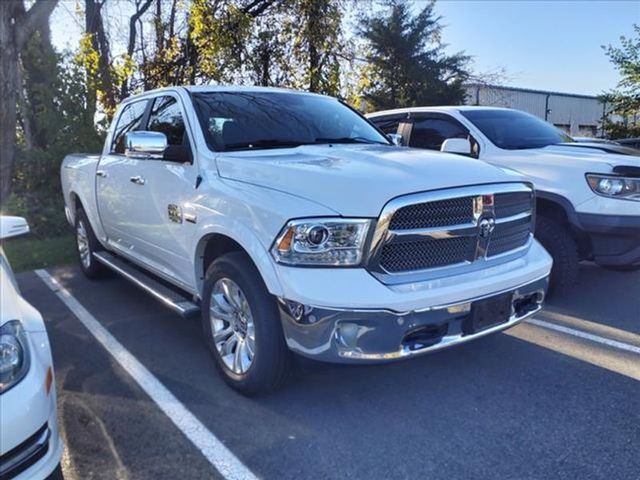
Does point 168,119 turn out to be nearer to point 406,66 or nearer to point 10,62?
point 10,62

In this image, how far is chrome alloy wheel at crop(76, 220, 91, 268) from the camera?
6202 millimetres

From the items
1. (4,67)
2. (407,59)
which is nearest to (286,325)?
(4,67)

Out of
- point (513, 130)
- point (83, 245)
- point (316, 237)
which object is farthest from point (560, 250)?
point (83, 245)

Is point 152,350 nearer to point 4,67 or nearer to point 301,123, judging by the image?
point 301,123

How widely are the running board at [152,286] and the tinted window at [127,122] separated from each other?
1103 millimetres

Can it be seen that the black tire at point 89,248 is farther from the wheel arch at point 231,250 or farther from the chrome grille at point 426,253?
→ the chrome grille at point 426,253

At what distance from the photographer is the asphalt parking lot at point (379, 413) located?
2.72 meters

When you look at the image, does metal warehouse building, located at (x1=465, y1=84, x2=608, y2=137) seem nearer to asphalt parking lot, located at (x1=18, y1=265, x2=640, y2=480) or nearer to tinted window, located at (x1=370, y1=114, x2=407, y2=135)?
tinted window, located at (x1=370, y1=114, x2=407, y2=135)

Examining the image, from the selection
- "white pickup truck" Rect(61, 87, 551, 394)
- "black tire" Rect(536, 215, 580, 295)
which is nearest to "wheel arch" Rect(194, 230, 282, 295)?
"white pickup truck" Rect(61, 87, 551, 394)

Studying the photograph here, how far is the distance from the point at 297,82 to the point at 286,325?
1073 cm

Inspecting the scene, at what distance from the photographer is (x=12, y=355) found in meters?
2.14

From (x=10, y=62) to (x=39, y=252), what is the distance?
416 centimetres

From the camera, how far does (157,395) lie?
3469 mm

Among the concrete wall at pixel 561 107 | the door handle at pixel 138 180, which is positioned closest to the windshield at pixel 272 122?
the door handle at pixel 138 180
